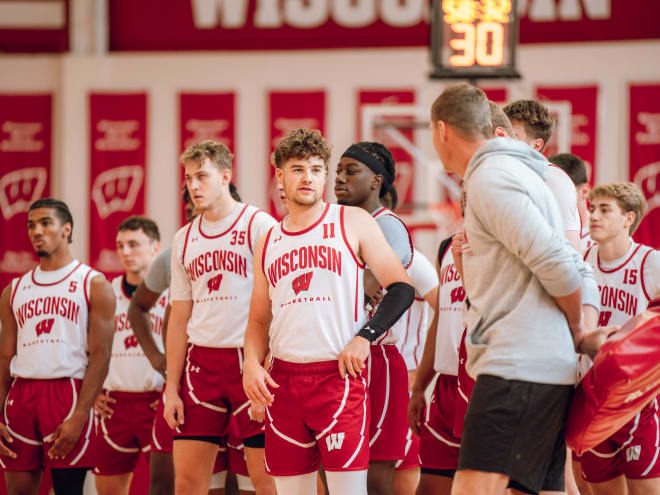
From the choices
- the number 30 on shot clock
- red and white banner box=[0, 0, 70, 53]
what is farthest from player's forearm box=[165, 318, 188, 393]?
red and white banner box=[0, 0, 70, 53]

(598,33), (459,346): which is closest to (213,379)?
(459,346)

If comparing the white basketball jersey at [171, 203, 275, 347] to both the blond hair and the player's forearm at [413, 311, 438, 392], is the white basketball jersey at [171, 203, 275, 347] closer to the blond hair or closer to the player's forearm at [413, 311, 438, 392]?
the player's forearm at [413, 311, 438, 392]

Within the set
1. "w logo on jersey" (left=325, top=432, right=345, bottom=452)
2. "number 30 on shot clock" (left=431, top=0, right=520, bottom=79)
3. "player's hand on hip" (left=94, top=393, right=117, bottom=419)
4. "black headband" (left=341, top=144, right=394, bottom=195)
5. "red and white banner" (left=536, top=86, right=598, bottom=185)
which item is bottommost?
"player's hand on hip" (left=94, top=393, right=117, bottom=419)

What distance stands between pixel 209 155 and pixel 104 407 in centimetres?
211

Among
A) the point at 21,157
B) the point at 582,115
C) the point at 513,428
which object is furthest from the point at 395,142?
the point at 513,428

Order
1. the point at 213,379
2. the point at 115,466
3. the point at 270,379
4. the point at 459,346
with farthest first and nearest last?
the point at 115,466 < the point at 213,379 < the point at 459,346 < the point at 270,379

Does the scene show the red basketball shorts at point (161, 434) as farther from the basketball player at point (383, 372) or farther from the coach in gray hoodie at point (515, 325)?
the coach in gray hoodie at point (515, 325)

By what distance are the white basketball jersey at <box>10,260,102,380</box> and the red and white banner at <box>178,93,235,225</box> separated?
629 centimetres

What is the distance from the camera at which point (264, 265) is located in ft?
13.3

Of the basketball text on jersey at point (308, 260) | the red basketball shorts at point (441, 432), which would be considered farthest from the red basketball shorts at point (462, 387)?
the basketball text on jersey at point (308, 260)

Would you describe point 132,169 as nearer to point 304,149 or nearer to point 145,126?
point 145,126

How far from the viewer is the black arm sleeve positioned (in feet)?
12.6

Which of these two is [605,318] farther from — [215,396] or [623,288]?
[215,396]

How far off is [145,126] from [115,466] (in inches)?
263
